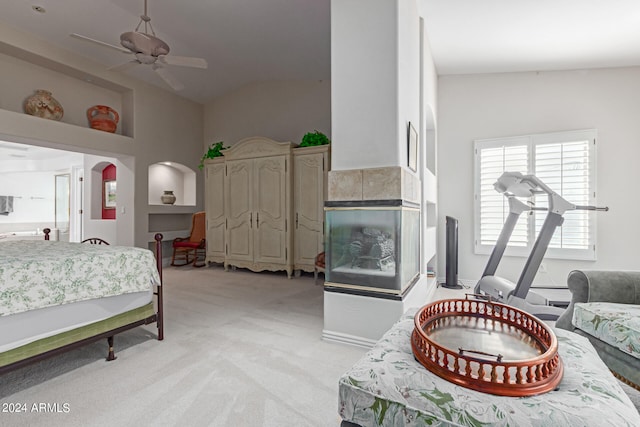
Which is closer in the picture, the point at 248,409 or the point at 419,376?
the point at 419,376

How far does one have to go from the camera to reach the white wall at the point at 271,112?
5.76 m

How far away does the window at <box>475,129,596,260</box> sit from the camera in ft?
12.3

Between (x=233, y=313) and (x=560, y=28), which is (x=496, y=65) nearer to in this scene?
(x=560, y=28)

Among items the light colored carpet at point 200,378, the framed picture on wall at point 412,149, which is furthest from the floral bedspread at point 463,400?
the framed picture on wall at point 412,149

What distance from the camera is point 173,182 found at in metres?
6.92

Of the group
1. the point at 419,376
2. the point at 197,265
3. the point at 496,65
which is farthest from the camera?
the point at 197,265

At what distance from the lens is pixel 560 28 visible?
3078mm

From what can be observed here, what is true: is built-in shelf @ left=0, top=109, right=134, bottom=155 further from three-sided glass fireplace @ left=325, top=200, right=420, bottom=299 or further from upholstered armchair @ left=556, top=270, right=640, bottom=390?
upholstered armchair @ left=556, top=270, right=640, bottom=390

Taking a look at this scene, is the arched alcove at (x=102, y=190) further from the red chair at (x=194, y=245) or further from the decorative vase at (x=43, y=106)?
the decorative vase at (x=43, y=106)

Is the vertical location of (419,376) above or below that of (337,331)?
above

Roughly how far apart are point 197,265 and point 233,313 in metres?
3.18

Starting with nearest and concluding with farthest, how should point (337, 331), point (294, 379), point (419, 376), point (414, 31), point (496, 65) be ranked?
point (419, 376) < point (294, 379) < point (337, 331) < point (414, 31) < point (496, 65)

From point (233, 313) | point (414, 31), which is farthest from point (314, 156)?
point (233, 313)

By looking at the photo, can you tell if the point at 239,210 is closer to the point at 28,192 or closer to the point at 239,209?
the point at 239,209
